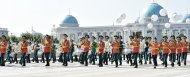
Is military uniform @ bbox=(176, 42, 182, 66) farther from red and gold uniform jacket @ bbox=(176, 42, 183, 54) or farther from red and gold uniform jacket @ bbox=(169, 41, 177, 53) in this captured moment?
red and gold uniform jacket @ bbox=(169, 41, 177, 53)

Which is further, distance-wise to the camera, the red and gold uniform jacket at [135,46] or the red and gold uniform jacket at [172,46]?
the red and gold uniform jacket at [172,46]

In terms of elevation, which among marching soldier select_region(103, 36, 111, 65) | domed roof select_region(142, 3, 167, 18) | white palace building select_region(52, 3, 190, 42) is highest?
domed roof select_region(142, 3, 167, 18)

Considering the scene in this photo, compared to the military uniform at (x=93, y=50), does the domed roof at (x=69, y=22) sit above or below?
above

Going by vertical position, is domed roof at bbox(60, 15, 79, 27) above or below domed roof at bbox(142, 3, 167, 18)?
below

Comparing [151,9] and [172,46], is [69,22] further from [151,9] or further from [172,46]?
[172,46]

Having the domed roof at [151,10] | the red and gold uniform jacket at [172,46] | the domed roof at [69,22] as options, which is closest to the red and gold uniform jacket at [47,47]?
the red and gold uniform jacket at [172,46]

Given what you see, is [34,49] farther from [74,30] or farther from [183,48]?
[74,30]

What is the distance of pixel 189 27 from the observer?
130m

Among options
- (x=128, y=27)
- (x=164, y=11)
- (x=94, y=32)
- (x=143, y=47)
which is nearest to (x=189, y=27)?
(x=128, y=27)

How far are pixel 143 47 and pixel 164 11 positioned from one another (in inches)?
361

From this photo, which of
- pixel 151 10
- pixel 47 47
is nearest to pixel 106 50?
pixel 47 47

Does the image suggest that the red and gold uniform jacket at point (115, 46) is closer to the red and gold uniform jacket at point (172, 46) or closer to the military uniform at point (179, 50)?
the red and gold uniform jacket at point (172, 46)

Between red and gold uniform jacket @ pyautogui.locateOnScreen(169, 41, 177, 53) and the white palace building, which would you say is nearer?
red and gold uniform jacket @ pyautogui.locateOnScreen(169, 41, 177, 53)

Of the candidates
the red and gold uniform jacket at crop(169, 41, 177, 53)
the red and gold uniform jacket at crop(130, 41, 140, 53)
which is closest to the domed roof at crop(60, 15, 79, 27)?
the red and gold uniform jacket at crop(169, 41, 177, 53)
